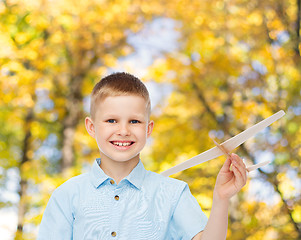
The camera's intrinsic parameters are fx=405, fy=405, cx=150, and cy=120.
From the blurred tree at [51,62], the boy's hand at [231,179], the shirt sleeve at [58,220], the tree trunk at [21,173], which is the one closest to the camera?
the boy's hand at [231,179]

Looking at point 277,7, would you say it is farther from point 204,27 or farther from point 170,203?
point 170,203

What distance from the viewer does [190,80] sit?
4594 millimetres

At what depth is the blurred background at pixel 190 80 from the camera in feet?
12.5

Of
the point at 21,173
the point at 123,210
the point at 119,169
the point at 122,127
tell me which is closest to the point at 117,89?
the point at 122,127

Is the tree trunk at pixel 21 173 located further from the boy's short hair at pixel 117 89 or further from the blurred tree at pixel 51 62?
the boy's short hair at pixel 117 89

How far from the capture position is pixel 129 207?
1120mm

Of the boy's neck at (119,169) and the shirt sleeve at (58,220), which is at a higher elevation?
the boy's neck at (119,169)

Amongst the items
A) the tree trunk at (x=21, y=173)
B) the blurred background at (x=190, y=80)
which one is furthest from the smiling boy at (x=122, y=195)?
the tree trunk at (x=21, y=173)

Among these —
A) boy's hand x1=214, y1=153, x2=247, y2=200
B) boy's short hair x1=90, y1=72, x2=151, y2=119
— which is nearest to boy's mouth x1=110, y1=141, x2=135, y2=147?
boy's short hair x1=90, y1=72, x2=151, y2=119

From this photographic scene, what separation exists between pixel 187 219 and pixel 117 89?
41 cm

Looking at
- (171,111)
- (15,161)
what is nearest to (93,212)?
(171,111)

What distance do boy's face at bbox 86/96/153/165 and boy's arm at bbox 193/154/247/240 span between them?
25 centimetres

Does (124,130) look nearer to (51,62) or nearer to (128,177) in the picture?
(128,177)

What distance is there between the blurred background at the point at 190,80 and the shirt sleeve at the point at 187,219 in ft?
7.64
